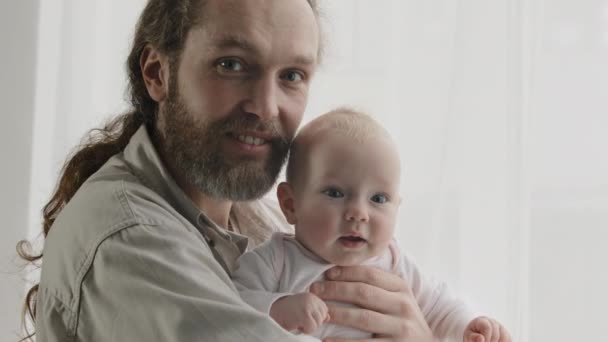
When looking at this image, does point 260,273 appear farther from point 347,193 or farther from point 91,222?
point 91,222

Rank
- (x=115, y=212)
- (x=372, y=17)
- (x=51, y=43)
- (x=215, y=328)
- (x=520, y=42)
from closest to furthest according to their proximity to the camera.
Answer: (x=215, y=328) < (x=115, y=212) < (x=520, y=42) < (x=372, y=17) < (x=51, y=43)

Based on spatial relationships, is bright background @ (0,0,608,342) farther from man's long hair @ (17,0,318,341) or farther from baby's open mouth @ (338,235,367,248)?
baby's open mouth @ (338,235,367,248)

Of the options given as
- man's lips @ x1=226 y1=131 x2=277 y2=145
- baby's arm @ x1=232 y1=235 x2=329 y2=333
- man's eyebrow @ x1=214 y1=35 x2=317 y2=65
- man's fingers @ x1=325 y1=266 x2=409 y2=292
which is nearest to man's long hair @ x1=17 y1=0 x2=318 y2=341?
man's eyebrow @ x1=214 y1=35 x2=317 y2=65

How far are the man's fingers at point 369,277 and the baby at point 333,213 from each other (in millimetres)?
21

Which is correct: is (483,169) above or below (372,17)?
below

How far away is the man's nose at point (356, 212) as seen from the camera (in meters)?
1.57

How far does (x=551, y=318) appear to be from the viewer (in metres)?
2.51

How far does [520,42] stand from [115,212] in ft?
4.86

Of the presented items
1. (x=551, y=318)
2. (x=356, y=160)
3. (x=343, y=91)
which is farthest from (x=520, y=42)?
(x=356, y=160)

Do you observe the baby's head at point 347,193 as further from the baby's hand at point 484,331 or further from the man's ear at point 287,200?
the baby's hand at point 484,331

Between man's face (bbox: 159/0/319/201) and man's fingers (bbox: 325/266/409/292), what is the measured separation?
24cm

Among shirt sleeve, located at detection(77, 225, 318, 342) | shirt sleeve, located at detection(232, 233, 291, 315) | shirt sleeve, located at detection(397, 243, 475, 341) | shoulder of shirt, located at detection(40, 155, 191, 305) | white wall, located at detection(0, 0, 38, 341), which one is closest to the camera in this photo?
shirt sleeve, located at detection(77, 225, 318, 342)

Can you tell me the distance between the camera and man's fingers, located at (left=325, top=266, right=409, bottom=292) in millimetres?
1631

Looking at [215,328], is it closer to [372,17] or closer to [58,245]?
[58,245]
